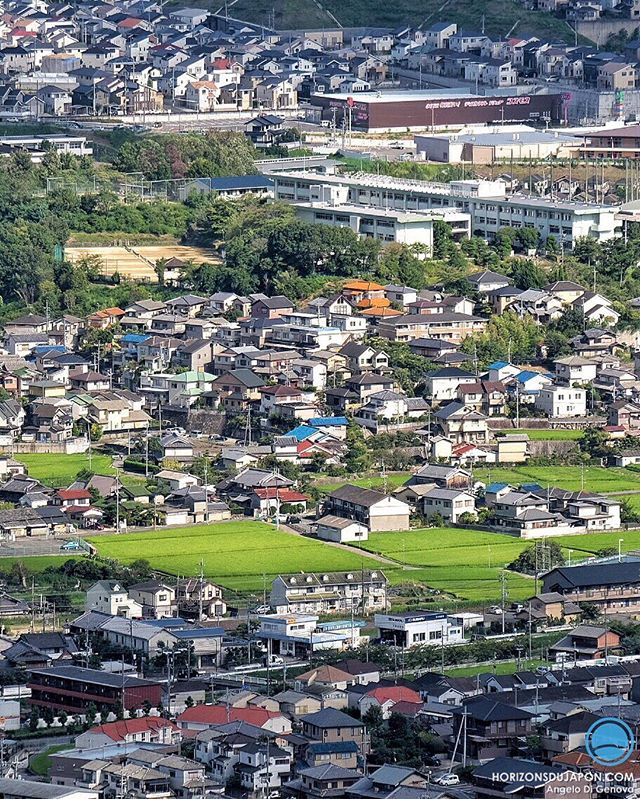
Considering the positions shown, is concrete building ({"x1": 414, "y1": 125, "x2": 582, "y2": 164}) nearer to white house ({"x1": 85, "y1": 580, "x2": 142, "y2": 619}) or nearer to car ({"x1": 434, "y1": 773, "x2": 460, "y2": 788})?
white house ({"x1": 85, "y1": 580, "x2": 142, "y2": 619})

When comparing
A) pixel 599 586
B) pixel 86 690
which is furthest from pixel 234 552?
pixel 86 690

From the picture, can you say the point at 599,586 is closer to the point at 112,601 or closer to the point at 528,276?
the point at 112,601

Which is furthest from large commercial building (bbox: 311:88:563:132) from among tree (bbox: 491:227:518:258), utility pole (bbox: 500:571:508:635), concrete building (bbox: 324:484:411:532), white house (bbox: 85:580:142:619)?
white house (bbox: 85:580:142:619)

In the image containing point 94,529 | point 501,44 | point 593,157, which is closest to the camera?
point 94,529

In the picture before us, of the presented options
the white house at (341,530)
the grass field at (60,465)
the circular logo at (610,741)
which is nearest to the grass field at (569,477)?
the white house at (341,530)

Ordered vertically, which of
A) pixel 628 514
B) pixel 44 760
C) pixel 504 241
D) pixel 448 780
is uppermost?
pixel 504 241

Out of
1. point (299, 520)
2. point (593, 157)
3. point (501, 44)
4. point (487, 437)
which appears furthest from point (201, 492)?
point (501, 44)

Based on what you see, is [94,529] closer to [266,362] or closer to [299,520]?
[299,520]
